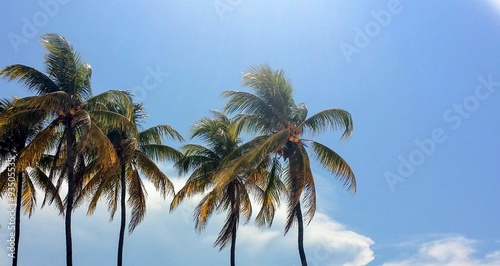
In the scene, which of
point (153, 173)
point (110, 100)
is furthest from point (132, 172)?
point (110, 100)

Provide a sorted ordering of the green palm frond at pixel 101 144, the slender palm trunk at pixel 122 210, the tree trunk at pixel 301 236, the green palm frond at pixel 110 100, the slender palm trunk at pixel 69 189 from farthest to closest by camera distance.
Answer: the slender palm trunk at pixel 122 210 → the green palm frond at pixel 110 100 → the tree trunk at pixel 301 236 → the slender palm trunk at pixel 69 189 → the green palm frond at pixel 101 144

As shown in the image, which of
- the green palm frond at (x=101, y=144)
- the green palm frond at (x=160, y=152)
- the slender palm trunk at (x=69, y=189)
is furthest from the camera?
the green palm frond at (x=160, y=152)

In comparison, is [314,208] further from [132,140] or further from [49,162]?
[49,162]

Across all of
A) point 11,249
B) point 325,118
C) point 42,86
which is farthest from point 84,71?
point 325,118

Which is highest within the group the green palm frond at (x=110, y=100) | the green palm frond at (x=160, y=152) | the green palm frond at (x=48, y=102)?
the green palm frond at (x=160, y=152)

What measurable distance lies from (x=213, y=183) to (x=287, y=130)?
236 inches

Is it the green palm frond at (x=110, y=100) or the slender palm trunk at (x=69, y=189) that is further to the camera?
the green palm frond at (x=110, y=100)

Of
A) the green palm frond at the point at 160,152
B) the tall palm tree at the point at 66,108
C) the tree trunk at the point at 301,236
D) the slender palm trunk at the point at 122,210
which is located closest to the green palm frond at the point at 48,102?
the tall palm tree at the point at 66,108

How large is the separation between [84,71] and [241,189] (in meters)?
9.78

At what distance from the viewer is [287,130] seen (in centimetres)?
2267

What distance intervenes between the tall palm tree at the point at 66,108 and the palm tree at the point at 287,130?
5.41 m

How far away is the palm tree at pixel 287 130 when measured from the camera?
73.4 ft

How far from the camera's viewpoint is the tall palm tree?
22.1 m

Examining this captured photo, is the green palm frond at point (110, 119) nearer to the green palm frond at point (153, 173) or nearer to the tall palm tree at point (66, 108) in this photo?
the tall palm tree at point (66, 108)
